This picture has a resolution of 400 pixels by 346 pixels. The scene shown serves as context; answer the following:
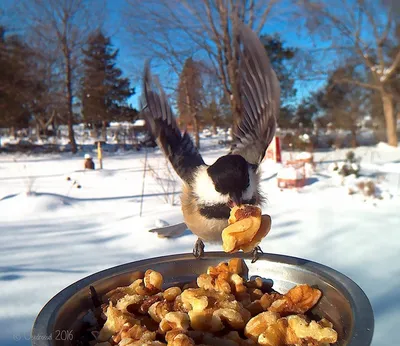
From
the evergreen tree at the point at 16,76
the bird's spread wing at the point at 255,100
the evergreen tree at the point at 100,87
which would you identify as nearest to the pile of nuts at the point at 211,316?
the bird's spread wing at the point at 255,100

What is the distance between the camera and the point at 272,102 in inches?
46.2

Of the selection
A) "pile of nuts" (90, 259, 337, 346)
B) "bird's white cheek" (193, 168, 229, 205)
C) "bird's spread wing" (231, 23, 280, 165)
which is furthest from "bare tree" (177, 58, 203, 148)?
"pile of nuts" (90, 259, 337, 346)

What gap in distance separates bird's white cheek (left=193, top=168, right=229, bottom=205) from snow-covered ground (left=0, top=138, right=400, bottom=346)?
0.48 meters

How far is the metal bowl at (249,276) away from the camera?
52 centimetres

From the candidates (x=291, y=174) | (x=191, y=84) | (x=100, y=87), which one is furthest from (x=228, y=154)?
(x=100, y=87)

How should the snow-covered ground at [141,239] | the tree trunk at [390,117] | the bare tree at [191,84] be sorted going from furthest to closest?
the tree trunk at [390,117] → the bare tree at [191,84] → the snow-covered ground at [141,239]

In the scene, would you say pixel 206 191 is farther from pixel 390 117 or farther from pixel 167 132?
pixel 390 117

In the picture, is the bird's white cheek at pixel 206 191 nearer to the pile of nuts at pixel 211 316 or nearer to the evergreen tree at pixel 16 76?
the pile of nuts at pixel 211 316

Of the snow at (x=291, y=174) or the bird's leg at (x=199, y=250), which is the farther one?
the snow at (x=291, y=174)

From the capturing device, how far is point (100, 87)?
9.70 metres

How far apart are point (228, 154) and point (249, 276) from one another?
42 centimetres

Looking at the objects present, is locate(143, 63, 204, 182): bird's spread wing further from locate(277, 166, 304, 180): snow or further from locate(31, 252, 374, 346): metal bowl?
locate(277, 166, 304, 180): snow

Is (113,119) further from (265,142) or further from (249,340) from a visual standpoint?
(249,340)

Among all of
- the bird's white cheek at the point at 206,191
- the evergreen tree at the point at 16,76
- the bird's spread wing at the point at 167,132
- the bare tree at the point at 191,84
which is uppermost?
the evergreen tree at the point at 16,76
